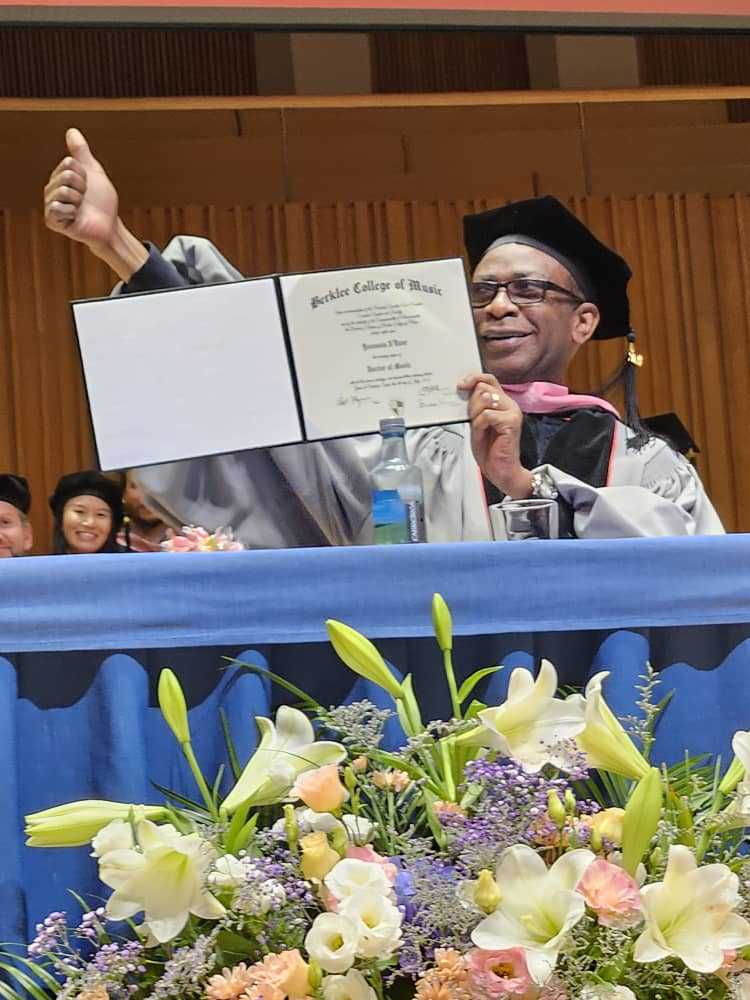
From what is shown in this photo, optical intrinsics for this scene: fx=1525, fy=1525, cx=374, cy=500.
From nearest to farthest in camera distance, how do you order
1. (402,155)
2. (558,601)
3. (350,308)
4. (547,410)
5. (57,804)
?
(57,804)
(558,601)
(350,308)
(547,410)
(402,155)

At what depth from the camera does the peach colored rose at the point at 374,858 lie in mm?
1122

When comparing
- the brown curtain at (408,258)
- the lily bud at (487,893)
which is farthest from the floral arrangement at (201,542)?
the brown curtain at (408,258)

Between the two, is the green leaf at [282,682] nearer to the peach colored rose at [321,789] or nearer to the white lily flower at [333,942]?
the peach colored rose at [321,789]

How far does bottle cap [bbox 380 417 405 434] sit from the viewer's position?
6.17 ft

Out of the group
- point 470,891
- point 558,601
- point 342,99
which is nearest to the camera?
point 470,891

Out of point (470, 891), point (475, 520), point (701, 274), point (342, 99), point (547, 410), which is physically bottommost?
point (470, 891)

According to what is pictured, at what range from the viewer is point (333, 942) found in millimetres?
1068

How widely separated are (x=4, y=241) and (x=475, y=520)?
448cm

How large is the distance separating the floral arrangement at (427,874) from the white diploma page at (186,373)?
0.63m

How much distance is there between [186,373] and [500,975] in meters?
0.96

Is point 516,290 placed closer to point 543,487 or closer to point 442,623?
point 543,487

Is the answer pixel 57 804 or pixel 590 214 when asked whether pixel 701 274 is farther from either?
pixel 57 804

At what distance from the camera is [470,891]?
43.2 inches

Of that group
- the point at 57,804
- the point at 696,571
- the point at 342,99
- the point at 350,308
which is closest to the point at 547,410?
the point at 350,308
